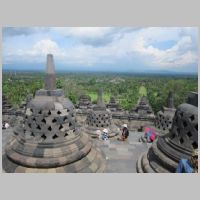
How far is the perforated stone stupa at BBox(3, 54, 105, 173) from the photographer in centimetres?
487

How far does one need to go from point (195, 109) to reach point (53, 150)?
367 cm

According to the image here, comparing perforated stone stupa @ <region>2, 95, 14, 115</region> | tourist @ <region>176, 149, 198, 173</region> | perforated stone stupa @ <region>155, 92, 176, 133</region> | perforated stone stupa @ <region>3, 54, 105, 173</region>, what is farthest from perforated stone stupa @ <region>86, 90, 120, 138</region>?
perforated stone stupa @ <region>2, 95, 14, 115</region>

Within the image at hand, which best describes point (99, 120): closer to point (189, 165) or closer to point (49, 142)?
point (49, 142)

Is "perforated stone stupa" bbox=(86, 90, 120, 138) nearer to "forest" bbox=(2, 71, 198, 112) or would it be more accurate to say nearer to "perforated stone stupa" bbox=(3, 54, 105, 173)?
"forest" bbox=(2, 71, 198, 112)

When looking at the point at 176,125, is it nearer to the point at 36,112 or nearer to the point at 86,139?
the point at 86,139

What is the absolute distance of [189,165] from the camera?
421cm

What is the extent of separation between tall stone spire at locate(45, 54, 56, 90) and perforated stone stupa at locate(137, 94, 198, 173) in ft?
10.9

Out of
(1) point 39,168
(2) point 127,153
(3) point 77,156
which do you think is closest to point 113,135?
(2) point 127,153

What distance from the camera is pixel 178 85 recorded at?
40250 millimetres

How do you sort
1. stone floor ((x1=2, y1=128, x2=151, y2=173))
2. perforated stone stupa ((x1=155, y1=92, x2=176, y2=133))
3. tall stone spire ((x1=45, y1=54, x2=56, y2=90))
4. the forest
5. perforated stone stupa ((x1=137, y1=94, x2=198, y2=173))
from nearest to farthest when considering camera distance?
perforated stone stupa ((x1=137, y1=94, x2=198, y2=173)), tall stone spire ((x1=45, y1=54, x2=56, y2=90)), stone floor ((x1=2, y1=128, x2=151, y2=173)), perforated stone stupa ((x1=155, y1=92, x2=176, y2=133)), the forest

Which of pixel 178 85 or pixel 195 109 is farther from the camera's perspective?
pixel 178 85

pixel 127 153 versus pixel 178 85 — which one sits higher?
pixel 178 85

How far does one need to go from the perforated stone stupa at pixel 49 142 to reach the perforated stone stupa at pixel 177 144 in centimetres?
148

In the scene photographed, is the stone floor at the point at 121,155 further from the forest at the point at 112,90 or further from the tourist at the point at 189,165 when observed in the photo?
the forest at the point at 112,90
